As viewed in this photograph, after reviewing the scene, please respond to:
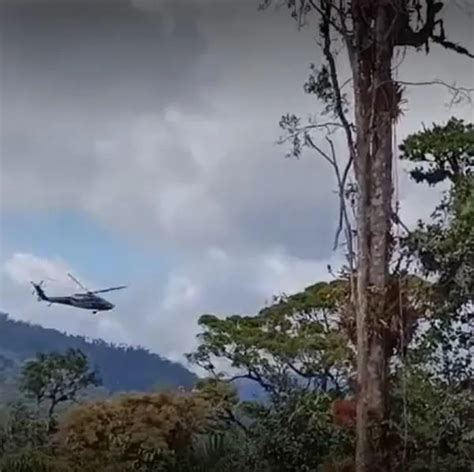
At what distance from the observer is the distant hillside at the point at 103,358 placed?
1870mm

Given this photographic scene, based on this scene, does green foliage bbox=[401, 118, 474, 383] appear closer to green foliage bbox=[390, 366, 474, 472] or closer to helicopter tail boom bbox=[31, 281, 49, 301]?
green foliage bbox=[390, 366, 474, 472]

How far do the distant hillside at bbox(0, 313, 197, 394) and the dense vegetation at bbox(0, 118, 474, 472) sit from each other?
0.05ft

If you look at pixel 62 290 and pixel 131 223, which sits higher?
pixel 131 223

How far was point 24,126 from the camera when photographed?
197cm

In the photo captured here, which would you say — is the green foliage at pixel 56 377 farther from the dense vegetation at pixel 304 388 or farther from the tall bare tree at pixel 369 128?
the tall bare tree at pixel 369 128

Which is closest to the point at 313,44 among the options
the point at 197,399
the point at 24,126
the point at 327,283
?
the point at 327,283

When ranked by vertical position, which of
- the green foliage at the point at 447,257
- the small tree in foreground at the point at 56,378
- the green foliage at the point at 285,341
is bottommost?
the small tree in foreground at the point at 56,378

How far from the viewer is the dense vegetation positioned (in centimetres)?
185

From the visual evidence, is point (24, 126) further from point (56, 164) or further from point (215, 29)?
point (215, 29)

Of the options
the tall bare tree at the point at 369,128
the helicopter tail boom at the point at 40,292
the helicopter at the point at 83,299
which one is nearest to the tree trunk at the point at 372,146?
the tall bare tree at the point at 369,128

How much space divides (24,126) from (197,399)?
0.70 metres

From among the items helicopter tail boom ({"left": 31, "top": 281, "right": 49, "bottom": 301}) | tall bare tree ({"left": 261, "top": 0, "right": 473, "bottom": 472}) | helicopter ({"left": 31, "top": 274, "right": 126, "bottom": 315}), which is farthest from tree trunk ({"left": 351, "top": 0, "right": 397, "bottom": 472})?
helicopter tail boom ({"left": 31, "top": 281, "right": 49, "bottom": 301})

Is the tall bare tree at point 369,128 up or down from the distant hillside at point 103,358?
up

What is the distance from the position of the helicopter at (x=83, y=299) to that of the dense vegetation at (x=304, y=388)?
0.10m
